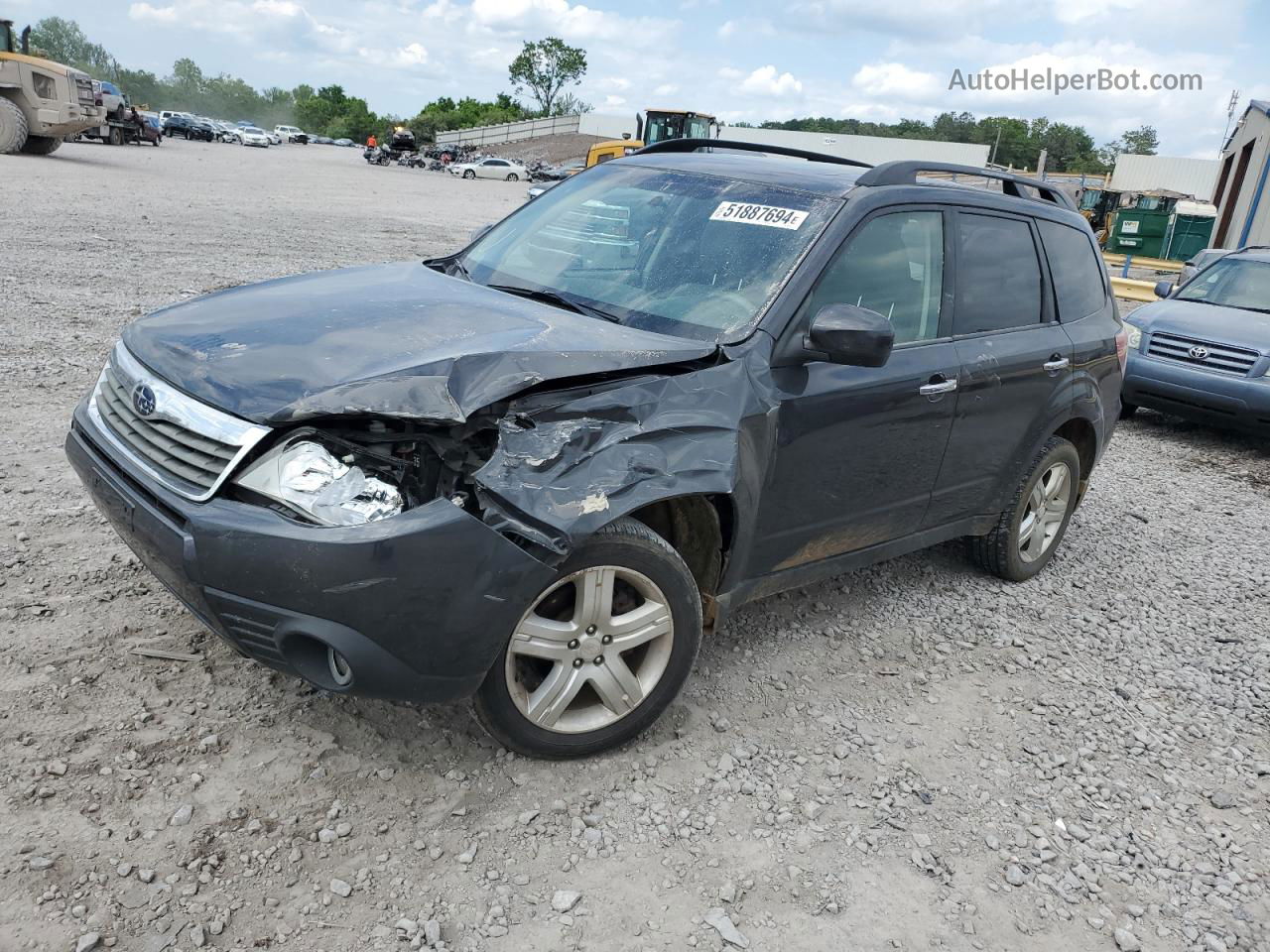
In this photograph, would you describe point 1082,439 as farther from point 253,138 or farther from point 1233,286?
point 253,138

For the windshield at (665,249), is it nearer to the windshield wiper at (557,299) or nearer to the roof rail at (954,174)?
the windshield wiper at (557,299)

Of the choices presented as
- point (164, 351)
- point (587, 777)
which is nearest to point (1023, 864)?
point (587, 777)

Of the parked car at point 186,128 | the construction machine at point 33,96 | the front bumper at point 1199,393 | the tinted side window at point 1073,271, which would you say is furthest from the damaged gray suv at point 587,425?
the parked car at point 186,128

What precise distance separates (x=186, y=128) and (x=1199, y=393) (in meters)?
64.5

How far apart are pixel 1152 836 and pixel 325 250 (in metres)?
12.6

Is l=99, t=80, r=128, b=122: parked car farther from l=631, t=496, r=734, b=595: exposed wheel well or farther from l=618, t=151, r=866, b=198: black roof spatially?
l=631, t=496, r=734, b=595: exposed wheel well

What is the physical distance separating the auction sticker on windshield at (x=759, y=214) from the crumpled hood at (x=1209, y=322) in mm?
6224

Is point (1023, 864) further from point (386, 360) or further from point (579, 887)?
point (386, 360)

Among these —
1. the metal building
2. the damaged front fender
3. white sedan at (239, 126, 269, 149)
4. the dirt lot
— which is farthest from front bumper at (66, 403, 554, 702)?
white sedan at (239, 126, 269, 149)

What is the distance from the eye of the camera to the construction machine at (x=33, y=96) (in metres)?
23.7

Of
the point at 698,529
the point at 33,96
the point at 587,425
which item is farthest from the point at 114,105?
the point at 587,425

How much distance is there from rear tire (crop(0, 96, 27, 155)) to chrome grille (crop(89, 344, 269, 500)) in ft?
85.7

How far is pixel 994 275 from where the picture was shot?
4.23 meters

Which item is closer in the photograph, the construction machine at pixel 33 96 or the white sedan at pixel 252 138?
the construction machine at pixel 33 96
